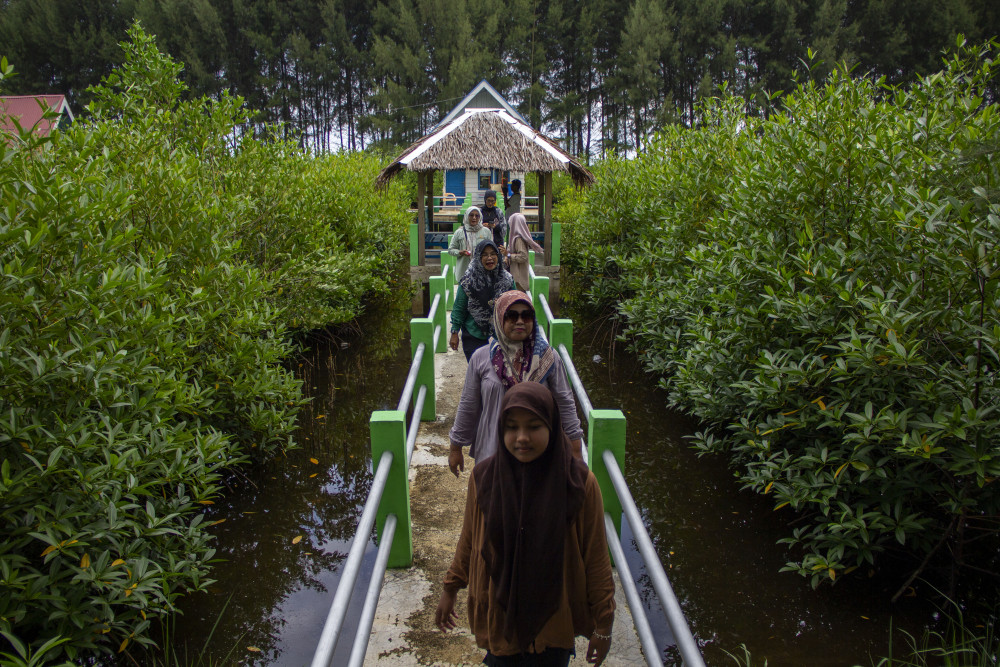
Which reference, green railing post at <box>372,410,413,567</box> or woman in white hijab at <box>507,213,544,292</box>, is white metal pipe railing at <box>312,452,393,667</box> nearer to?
green railing post at <box>372,410,413,567</box>

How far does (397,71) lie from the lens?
124ft

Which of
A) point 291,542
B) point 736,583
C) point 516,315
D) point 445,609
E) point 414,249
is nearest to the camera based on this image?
point 445,609

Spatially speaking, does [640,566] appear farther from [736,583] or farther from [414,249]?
[414,249]

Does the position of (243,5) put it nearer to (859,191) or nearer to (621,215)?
(621,215)

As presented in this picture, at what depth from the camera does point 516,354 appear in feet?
10.8

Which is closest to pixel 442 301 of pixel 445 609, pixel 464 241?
pixel 464 241

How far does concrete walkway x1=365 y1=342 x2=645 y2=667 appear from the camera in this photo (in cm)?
303

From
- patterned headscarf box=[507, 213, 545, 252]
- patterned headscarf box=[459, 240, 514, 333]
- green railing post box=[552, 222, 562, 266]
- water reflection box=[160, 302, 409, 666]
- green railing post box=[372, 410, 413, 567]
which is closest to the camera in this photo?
green railing post box=[372, 410, 413, 567]

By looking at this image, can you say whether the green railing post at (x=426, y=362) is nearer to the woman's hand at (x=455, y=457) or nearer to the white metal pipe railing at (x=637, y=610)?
the woman's hand at (x=455, y=457)

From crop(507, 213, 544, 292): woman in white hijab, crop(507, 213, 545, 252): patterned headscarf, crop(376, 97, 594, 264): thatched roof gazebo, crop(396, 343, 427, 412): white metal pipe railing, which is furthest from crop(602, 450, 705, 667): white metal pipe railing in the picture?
crop(376, 97, 594, 264): thatched roof gazebo

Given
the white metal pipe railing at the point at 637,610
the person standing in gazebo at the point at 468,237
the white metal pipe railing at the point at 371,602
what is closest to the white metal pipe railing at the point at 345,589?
the white metal pipe railing at the point at 371,602

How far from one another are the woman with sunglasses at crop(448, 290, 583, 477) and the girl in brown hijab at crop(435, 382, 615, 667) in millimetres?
1155

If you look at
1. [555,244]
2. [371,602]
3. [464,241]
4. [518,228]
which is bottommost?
[371,602]

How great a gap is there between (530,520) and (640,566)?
325 centimetres
